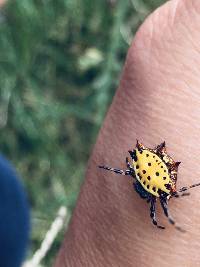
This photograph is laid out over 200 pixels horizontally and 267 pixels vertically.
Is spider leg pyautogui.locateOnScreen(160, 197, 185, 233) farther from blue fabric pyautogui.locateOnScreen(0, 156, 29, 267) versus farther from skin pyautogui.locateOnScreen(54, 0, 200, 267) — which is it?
blue fabric pyautogui.locateOnScreen(0, 156, 29, 267)

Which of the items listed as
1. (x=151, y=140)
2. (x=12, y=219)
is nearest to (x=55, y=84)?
(x=12, y=219)

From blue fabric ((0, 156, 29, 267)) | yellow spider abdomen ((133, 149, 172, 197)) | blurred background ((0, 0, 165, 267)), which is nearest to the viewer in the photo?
yellow spider abdomen ((133, 149, 172, 197))

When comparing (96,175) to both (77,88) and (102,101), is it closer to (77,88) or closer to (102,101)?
(102,101)

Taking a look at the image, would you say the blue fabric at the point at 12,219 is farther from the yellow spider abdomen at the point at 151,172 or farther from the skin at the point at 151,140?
the yellow spider abdomen at the point at 151,172

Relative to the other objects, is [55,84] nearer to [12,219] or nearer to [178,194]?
[12,219]

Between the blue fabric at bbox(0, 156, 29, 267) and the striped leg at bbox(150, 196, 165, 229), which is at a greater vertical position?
the striped leg at bbox(150, 196, 165, 229)

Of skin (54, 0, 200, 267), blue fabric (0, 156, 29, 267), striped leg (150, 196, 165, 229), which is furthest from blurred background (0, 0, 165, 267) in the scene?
striped leg (150, 196, 165, 229)
